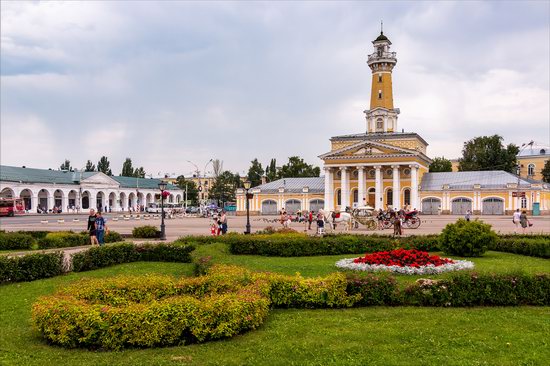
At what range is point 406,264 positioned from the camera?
44.8 feet

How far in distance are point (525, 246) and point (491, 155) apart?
75.1 metres

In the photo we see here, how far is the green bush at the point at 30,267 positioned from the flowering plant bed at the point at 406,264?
26.5 ft

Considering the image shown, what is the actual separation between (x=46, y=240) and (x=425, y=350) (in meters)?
19.9

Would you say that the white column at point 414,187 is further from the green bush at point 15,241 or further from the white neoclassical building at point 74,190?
the green bush at point 15,241

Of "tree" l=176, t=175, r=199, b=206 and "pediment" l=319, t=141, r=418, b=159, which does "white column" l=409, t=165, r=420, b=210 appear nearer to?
"pediment" l=319, t=141, r=418, b=159

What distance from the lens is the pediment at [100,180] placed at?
91238 mm

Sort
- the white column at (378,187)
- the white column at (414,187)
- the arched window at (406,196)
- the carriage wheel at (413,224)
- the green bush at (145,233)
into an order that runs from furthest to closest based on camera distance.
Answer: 1. the arched window at (406,196)
2. the white column at (378,187)
3. the white column at (414,187)
4. the carriage wheel at (413,224)
5. the green bush at (145,233)

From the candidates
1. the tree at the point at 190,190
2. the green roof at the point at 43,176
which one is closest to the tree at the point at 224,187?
the tree at the point at 190,190

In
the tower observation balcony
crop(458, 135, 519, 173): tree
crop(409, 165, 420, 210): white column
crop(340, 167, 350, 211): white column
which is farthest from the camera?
crop(458, 135, 519, 173): tree

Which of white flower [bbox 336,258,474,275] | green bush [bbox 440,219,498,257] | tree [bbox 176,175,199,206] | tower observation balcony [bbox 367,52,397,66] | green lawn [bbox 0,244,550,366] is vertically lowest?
green lawn [bbox 0,244,550,366]

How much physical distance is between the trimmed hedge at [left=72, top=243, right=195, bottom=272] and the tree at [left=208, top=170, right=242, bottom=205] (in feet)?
242

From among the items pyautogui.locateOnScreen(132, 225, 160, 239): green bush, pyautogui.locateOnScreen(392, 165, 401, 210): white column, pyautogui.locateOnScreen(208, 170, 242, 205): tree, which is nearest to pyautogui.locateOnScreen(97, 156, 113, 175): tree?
pyautogui.locateOnScreen(208, 170, 242, 205): tree

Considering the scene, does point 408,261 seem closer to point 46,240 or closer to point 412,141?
point 46,240

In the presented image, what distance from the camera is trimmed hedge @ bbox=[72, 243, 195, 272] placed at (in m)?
15.9
